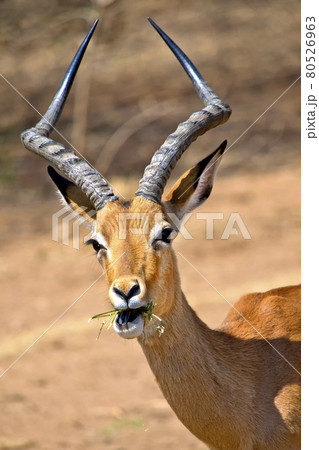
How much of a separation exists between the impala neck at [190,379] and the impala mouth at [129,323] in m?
0.44

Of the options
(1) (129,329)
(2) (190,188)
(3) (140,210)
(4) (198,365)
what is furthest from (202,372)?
(2) (190,188)

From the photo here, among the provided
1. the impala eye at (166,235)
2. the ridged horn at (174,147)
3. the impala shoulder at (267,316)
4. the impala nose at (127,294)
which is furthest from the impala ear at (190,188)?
the impala nose at (127,294)

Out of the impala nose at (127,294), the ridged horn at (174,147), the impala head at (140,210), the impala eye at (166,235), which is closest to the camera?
the impala nose at (127,294)

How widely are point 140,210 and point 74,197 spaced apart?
83cm

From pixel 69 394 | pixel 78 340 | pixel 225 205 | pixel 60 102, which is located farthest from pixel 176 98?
pixel 60 102

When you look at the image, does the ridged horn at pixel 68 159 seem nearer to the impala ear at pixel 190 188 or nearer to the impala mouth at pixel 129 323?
the impala ear at pixel 190 188

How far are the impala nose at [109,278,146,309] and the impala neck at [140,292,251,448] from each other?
620 millimetres

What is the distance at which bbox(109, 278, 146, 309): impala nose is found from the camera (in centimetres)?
486

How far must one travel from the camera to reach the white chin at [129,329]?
4926 millimetres

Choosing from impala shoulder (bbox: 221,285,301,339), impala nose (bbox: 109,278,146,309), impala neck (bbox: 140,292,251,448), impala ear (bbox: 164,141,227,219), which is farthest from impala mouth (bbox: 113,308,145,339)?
impala shoulder (bbox: 221,285,301,339)

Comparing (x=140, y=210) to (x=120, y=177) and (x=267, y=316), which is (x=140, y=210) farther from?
(x=120, y=177)

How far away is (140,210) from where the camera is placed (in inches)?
222

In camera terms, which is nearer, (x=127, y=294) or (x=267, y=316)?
(x=127, y=294)
